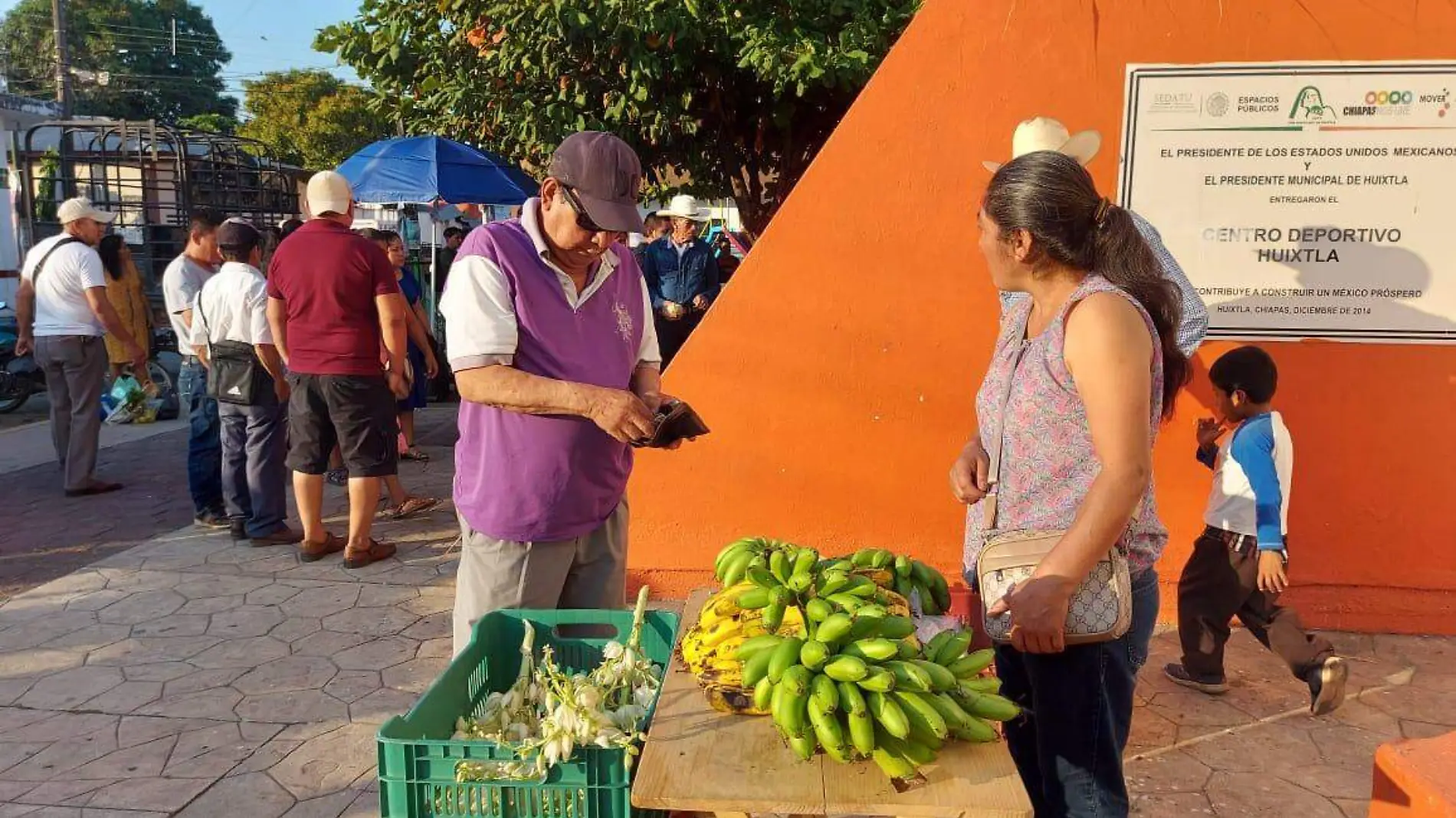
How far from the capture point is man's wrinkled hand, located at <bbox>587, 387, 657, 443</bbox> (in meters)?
2.37

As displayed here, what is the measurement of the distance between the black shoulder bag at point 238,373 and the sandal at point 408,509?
1220mm

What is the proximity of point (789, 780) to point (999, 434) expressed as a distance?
0.93 meters

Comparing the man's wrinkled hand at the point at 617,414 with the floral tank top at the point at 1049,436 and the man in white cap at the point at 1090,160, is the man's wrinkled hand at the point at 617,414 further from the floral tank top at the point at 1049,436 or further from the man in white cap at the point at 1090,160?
the man in white cap at the point at 1090,160

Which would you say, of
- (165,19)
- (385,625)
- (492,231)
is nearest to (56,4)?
(385,625)

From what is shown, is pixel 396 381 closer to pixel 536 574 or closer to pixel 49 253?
pixel 536 574

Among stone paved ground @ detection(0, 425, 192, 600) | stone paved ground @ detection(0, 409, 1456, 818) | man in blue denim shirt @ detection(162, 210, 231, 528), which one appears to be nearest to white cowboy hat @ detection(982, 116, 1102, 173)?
stone paved ground @ detection(0, 409, 1456, 818)

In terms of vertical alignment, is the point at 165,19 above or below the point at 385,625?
above

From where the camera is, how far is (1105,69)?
433 centimetres

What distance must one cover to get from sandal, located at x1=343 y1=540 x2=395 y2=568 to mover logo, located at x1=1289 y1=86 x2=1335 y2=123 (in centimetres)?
509

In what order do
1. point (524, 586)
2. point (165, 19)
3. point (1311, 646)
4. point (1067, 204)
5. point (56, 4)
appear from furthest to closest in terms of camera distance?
1. point (165, 19)
2. point (56, 4)
3. point (1311, 646)
4. point (524, 586)
5. point (1067, 204)

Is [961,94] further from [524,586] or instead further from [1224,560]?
[524,586]

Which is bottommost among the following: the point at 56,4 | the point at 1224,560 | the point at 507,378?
the point at 1224,560

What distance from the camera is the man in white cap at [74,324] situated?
673 cm

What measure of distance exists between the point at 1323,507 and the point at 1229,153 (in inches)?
64.1
